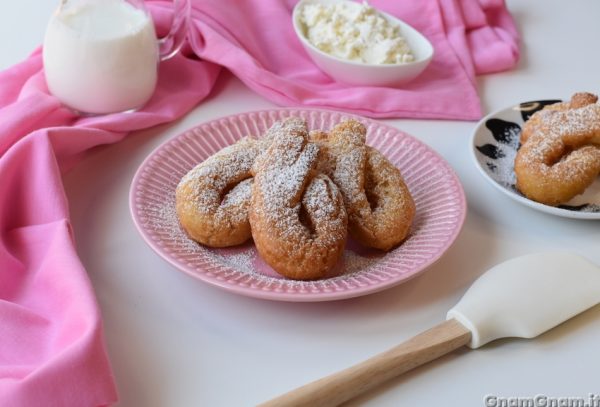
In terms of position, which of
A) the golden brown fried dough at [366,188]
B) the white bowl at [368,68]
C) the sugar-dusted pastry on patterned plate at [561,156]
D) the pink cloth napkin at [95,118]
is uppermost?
the sugar-dusted pastry on patterned plate at [561,156]

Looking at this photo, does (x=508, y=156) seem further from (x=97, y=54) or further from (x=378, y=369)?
(x=97, y=54)

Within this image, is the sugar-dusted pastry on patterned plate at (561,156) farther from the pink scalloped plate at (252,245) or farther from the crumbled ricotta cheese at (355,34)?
the crumbled ricotta cheese at (355,34)

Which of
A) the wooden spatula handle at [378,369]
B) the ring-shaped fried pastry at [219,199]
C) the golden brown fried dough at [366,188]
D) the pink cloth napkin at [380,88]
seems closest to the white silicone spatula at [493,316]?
the wooden spatula handle at [378,369]

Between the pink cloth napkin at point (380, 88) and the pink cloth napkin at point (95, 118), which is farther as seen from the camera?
the pink cloth napkin at point (380, 88)

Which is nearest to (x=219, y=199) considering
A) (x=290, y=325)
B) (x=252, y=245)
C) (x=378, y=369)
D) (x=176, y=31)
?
(x=252, y=245)

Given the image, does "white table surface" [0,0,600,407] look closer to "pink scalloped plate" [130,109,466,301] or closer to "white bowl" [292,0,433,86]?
"pink scalloped plate" [130,109,466,301]

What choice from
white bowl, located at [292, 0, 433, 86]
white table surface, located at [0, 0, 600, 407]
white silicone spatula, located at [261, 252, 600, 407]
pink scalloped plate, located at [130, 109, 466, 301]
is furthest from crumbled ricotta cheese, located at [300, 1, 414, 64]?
white silicone spatula, located at [261, 252, 600, 407]
